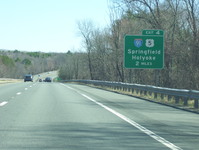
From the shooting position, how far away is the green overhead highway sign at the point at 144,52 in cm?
2605

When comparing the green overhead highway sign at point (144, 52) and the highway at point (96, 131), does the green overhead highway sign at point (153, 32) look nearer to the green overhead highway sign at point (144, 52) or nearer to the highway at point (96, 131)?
the green overhead highway sign at point (144, 52)

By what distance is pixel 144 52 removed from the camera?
87.4 feet

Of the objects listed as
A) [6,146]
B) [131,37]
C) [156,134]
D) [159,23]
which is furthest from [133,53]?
[6,146]

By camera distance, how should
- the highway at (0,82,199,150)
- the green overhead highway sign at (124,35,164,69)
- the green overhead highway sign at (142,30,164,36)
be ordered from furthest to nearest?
the green overhead highway sign at (124,35,164,69) < the green overhead highway sign at (142,30,164,36) < the highway at (0,82,199,150)

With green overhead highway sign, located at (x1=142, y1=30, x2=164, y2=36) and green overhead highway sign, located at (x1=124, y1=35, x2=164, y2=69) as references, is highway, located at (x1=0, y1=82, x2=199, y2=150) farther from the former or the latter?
green overhead highway sign, located at (x1=142, y1=30, x2=164, y2=36)

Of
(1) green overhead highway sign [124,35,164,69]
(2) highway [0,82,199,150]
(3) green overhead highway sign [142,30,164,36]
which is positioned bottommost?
(2) highway [0,82,199,150]

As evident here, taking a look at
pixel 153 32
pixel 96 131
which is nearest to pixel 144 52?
pixel 153 32

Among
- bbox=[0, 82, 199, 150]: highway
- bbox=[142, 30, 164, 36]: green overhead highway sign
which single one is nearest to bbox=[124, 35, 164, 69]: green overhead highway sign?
bbox=[142, 30, 164, 36]: green overhead highway sign

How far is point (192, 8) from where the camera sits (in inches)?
960

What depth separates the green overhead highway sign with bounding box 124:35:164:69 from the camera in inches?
1025

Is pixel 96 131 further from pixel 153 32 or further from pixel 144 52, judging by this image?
pixel 144 52

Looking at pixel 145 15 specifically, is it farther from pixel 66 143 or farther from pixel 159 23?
pixel 66 143

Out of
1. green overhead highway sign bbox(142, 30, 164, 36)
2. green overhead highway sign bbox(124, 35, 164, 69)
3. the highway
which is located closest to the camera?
the highway

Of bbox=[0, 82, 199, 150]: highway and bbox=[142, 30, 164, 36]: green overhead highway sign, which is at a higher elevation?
bbox=[142, 30, 164, 36]: green overhead highway sign
